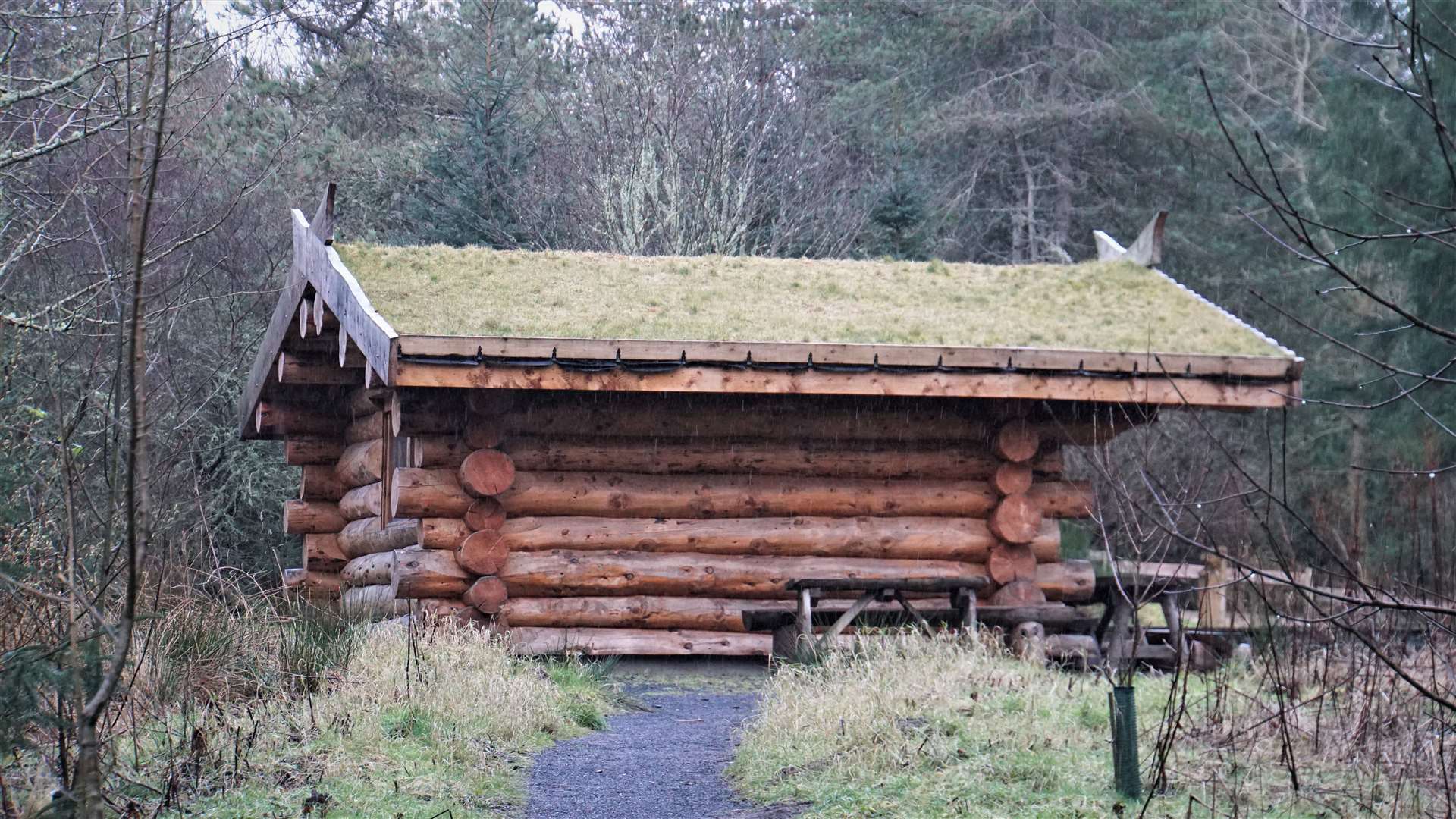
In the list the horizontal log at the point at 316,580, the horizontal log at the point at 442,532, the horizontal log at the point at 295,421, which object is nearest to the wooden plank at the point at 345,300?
the horizontal log at the point at 442,532

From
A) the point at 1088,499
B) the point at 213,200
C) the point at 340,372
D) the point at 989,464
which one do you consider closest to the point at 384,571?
the point at 340,372

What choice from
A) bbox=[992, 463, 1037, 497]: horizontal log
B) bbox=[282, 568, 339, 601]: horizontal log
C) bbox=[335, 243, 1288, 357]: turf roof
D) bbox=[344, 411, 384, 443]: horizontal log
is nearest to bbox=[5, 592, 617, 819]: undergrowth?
bbox=[335, 243, 1288, 357]: turf roof

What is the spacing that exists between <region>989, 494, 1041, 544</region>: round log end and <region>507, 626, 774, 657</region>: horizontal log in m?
2.24

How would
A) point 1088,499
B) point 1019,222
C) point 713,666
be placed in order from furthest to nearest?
point 1019,222, point 1088,499, point 713,666

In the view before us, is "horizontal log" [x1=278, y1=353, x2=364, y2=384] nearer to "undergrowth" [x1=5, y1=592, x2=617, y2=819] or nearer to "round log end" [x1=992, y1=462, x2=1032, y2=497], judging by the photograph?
"undergrowth" [x1=5, y1=592, x2=617, y2=819]

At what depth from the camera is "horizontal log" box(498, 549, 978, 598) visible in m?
11.4

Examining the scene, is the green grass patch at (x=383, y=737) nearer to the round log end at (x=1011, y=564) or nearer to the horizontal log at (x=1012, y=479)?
the round log end at (x=1011, y=564)

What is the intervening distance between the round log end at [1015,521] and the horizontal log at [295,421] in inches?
322

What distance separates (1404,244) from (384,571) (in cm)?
1427

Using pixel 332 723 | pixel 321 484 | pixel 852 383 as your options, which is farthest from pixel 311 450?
pixel 332 723

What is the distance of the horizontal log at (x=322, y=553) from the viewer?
1585cm

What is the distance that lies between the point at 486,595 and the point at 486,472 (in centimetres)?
104

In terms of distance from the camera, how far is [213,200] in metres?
20.8

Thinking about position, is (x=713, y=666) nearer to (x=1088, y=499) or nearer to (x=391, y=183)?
(x=1088, y=499)
